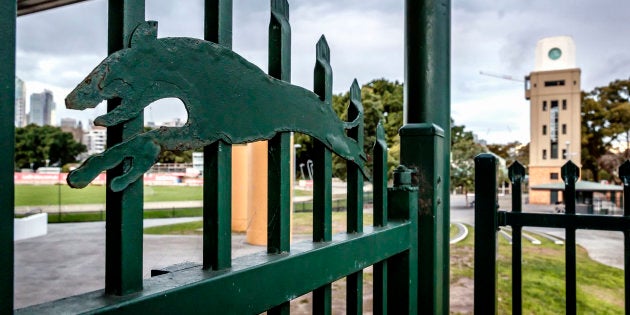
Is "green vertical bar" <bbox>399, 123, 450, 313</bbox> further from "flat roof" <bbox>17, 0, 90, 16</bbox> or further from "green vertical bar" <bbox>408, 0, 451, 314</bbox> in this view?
"flat roof" <bbox>17, 0, 90, 16</bbox>

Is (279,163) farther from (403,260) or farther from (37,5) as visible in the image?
(37,5)

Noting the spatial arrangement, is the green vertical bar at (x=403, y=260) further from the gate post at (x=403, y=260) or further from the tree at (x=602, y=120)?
the tree at (x=602, y=120)

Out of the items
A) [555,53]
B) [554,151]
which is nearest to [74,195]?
[554,151]

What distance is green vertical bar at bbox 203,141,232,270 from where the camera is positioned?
0.71 metres

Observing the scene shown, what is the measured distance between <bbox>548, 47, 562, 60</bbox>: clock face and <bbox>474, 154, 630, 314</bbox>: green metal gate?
1356 inches

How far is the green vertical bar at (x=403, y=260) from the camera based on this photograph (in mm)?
1368

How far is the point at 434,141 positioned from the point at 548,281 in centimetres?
715

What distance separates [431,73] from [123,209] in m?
1.46

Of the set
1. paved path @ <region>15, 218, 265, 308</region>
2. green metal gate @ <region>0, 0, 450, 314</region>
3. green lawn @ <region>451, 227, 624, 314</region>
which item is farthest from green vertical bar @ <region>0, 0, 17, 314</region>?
green lawn @ <region>451, 227, 624, 314</region>

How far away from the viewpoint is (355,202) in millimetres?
1141

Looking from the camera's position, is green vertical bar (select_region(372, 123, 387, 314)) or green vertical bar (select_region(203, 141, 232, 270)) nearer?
green vertical bar (select_region(203, 141, 232, 270))

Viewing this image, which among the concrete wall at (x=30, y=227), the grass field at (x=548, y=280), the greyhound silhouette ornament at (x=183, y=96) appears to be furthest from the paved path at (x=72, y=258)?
the greyhound silhouette ornament at (x=183, y=96)

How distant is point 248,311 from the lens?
29.4 inches

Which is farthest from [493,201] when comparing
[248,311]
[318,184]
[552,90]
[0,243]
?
[552,90]
